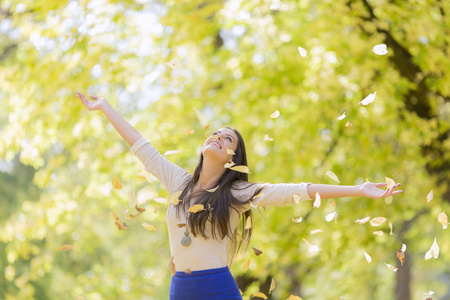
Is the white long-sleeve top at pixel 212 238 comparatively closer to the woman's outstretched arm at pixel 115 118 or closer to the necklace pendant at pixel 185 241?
the necklace pendant at pixel 185 241

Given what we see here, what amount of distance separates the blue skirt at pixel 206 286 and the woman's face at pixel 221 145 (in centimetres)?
60

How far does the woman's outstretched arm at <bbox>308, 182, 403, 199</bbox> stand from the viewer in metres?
2.50

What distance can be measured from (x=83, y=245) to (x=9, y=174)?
4373 millimetres

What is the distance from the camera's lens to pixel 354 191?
2.55 meters

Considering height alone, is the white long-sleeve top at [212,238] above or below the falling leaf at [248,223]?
above

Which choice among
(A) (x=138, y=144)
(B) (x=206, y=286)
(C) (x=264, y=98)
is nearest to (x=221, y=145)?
(A) (x=138, y=144)

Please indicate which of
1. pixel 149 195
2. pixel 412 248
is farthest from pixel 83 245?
pixel 412 248

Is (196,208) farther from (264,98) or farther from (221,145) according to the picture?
(264,98)

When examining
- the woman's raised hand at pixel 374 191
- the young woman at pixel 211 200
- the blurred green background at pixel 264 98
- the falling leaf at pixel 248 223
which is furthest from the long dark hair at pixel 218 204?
the blurred green background at pixel 264 98

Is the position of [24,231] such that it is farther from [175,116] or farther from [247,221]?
[247,221]

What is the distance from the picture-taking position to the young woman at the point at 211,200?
8.67 feet

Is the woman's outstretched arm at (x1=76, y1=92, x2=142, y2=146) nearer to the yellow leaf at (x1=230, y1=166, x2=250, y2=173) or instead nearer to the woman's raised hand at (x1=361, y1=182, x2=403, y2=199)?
the yellow leaf at (x1=230, y1=166, x2=250, y2=173)

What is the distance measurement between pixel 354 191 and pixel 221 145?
769mm

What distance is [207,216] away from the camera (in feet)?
9.03
